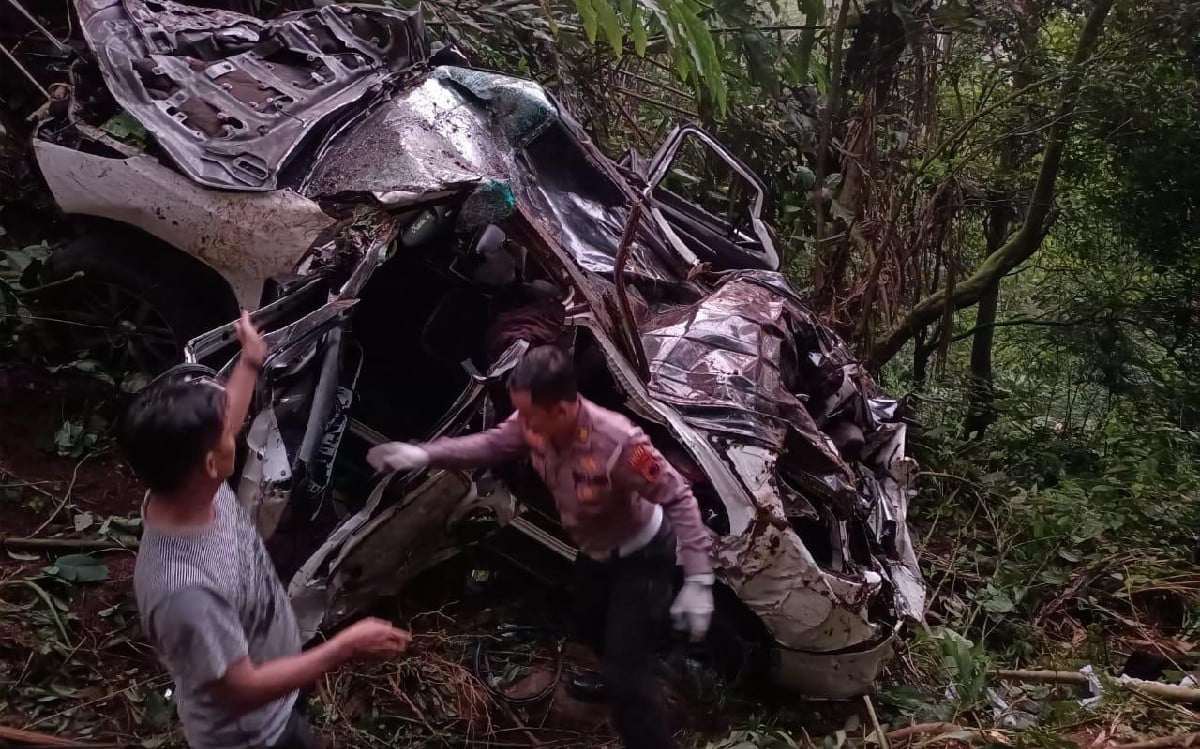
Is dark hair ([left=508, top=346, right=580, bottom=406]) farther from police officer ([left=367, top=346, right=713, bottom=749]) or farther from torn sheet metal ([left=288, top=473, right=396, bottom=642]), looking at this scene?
torn sheet metal ([left=288, top=473, right=396, bottom=642])

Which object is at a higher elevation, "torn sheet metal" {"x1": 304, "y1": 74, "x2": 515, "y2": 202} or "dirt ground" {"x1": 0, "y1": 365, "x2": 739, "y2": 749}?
"torn sheet metal" {"x1": 304, "y1": 74, "x2": 515, "y2": 202}

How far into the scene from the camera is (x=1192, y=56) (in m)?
5.54

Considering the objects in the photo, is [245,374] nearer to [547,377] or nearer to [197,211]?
[547,377]

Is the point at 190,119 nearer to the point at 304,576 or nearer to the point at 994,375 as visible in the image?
the point at 304,576

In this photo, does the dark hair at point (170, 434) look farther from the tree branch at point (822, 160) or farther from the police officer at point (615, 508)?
the tree branch at point (822, 160)

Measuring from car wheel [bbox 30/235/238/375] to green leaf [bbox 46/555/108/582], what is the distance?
2.85ft

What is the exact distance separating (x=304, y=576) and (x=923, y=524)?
375 cm

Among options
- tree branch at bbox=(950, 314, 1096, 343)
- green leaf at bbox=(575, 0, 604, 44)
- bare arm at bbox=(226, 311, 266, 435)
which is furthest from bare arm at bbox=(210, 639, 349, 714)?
tree branch at bbox=(950, 314, 1096, 343)

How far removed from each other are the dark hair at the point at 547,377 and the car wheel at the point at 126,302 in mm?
1826

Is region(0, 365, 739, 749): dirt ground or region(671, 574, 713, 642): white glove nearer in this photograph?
region(671, 574, 713, 642): white glove

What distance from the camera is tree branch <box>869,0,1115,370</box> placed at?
19.3ft

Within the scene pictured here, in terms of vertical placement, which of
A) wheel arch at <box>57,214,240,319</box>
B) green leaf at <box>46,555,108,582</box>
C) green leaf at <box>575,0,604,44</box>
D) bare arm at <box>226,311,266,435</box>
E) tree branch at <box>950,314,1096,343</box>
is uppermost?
green leaf at <box>575,0,604,44</box>

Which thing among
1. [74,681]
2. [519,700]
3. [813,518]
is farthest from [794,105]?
[74,681]

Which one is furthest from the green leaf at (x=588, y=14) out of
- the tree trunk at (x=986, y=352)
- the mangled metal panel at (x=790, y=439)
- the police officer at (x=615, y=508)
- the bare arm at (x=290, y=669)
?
the tree trunk at (x=986, y=352)
